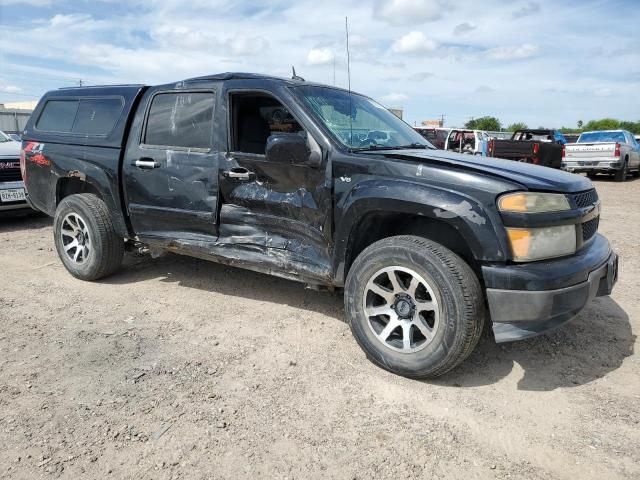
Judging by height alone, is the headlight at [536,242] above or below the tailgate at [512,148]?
below

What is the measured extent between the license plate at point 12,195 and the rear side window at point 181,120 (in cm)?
405

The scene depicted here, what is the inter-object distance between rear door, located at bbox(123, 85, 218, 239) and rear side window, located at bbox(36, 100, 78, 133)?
1.06 m

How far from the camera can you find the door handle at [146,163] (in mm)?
4336

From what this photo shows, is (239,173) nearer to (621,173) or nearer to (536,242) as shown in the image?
(536,242)

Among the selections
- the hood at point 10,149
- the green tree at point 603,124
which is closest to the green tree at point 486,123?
the green tree at point 603,124

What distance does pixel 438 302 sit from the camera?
2990 mm

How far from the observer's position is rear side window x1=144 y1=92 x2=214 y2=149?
4.12 m

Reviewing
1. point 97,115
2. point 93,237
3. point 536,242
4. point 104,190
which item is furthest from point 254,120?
point 536,242

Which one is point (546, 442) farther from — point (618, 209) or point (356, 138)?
point (618, 209)

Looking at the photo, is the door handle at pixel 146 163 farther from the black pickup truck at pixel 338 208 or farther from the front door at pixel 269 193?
the front door at pixel 269 193

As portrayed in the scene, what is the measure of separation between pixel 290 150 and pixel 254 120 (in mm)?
836

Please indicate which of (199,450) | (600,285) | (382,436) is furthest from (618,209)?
(199,450)

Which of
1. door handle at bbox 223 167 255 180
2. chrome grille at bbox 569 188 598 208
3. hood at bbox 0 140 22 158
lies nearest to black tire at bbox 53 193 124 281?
door handle at bbox 223 167 255 180

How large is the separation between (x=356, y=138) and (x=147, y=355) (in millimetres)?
2126
